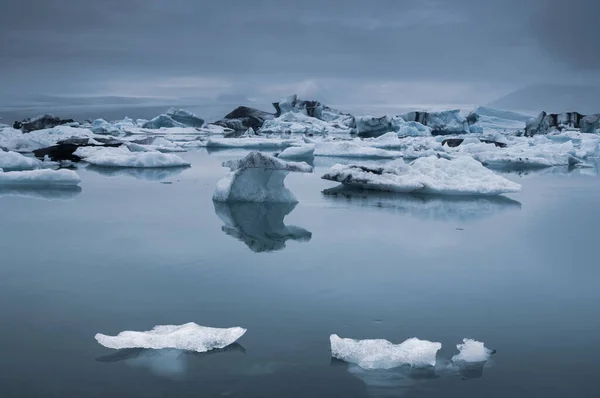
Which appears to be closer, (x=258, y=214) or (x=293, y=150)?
(x=258, y=214)

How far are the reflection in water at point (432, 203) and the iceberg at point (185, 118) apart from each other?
34.6 metres

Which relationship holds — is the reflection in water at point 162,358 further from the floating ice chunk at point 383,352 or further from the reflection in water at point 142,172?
the reflection in water at point 142,172

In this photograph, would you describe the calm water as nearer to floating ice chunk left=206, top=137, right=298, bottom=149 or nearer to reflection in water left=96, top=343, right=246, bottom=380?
reflection in water left=96, top=343, right=246, bottom=380

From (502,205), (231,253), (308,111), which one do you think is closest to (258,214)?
(231,253)

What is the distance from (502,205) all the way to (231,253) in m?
4.33

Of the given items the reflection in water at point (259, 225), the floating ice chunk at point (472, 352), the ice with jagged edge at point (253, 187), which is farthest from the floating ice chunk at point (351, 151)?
the floating ice chunk at point (472, 352)

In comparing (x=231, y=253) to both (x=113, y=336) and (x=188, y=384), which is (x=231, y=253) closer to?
(x=113, y=336)

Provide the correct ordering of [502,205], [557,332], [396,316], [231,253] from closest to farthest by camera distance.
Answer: [557,332]
[396,316]
[231,253]
[502,205]

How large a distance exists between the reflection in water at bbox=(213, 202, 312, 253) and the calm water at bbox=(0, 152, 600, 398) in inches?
1.1

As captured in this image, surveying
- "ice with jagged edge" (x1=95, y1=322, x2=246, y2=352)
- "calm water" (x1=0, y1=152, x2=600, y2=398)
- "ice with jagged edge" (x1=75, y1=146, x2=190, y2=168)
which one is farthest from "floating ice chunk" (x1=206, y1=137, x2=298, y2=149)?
"ice with jagged edge" (x1=95, y1=322, x2=246, y2=352)

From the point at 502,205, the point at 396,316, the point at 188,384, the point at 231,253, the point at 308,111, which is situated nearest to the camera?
the point at 188,384

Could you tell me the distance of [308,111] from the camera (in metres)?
45.8

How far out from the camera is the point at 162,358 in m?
2.75

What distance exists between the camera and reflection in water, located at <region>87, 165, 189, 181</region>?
11125mm
